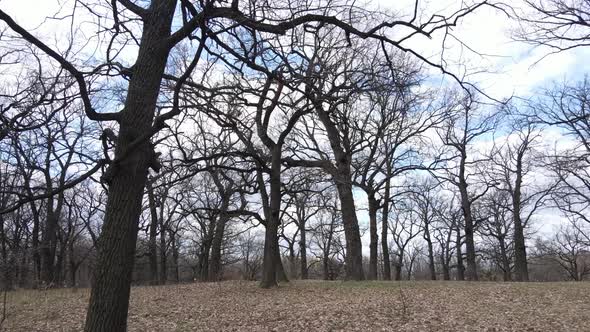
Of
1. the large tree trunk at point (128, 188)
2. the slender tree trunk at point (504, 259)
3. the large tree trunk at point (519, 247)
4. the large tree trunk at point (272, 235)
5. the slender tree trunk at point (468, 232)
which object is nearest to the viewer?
the large tree trunk at point (128, 188)

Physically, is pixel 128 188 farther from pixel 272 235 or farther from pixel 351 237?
pixel 351 237

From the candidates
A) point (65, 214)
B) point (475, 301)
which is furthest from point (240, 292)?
point (65, 214)

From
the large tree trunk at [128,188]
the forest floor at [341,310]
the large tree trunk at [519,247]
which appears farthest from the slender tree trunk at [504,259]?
the large tree trunk at [128,188]

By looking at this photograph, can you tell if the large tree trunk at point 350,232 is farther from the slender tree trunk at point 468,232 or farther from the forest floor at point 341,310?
the slender tree trunk at point 468,232

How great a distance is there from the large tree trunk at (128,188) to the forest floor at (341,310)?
4470 mm

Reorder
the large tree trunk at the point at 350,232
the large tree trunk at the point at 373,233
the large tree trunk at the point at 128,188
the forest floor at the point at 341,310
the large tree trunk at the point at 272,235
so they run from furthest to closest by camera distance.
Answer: the large tree trunk at the point at 373,233, the large tree trunk at the point at 350,232, the large tree trunk at the point at 272,235, the forest floor at the point at 341,310, the large tree trunk at the point at 128,188

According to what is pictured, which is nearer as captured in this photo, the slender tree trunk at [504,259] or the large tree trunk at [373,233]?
the large tree trunk at [373,233]

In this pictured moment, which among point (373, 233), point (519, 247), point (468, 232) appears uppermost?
point (468, 232)

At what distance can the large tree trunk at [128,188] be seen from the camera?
15.6ft

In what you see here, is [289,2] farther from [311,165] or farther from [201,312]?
[311,165]

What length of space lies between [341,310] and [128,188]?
652 cm

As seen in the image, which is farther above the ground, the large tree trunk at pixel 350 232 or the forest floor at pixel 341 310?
the large tree trunk at pixel 350 232

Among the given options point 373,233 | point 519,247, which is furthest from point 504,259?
point 373,233

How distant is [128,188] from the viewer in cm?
502
